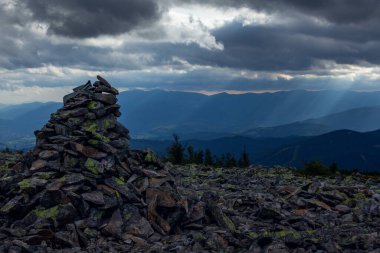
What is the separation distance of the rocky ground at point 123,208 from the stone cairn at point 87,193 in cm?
7

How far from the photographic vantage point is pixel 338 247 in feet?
74.9

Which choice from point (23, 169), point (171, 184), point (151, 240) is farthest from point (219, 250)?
point (23, 169)

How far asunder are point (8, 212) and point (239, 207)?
1866cm

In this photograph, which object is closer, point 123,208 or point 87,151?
point 123,208

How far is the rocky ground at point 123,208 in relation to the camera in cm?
2388

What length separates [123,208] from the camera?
28000 millimetres

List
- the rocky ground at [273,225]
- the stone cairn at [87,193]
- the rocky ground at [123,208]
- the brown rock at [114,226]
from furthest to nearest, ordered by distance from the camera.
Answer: the brown rock at [114,226], the stone cairn at [87,193], the rocky ground at [123,208], the rocky ground at [273,225]

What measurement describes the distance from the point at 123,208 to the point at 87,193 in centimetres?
280

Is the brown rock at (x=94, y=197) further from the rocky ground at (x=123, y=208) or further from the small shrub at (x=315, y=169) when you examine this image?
the small shrub at (x=315, y=169)

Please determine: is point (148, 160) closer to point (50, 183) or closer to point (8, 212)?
point (50, 183)

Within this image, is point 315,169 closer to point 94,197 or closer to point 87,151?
point 87,151

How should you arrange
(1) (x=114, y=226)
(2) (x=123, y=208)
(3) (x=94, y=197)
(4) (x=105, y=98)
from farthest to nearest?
(4) (x=105, y=98), (2) (x=123, y=208), (3) (x=94, y=197), (1) (x=114, y=226)

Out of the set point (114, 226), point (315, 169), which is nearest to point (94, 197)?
point (114, 226)

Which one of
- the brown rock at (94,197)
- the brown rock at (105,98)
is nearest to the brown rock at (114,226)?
the brown rock at (94,197)
